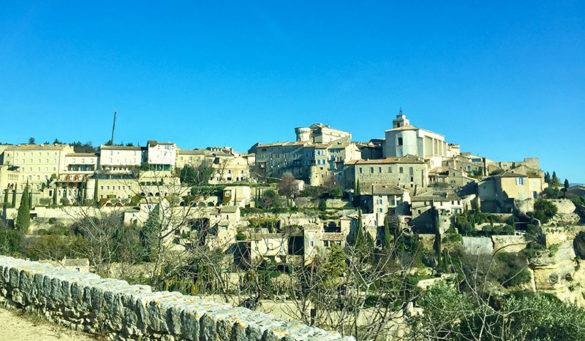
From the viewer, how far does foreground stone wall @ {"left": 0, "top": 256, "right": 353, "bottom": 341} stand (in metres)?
5.59

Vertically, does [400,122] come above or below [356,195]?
above

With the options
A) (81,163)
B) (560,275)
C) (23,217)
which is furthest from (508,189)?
(81,163)

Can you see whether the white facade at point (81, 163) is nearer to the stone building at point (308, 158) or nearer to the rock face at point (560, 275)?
the stone building at point (308, 158)

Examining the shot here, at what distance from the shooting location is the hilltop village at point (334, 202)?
39.4 metres

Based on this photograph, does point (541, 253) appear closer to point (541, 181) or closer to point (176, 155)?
point (541, 181)

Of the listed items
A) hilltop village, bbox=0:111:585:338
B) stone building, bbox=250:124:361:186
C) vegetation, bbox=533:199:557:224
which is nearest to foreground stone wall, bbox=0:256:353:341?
hilltop village, bbox=0:111:585:338

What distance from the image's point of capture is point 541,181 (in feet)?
184

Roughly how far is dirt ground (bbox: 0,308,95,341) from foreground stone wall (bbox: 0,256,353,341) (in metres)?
0.12

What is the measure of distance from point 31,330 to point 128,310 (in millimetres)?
2104

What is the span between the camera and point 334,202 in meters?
57.6

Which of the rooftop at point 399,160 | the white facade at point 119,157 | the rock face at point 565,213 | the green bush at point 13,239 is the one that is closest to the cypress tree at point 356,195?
the rooftop at point 399,160

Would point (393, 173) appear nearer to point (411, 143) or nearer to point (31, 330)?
point (411, 143)

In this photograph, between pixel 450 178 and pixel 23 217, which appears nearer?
pixel 23 217

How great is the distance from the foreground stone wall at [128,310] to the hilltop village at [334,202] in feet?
61.1
